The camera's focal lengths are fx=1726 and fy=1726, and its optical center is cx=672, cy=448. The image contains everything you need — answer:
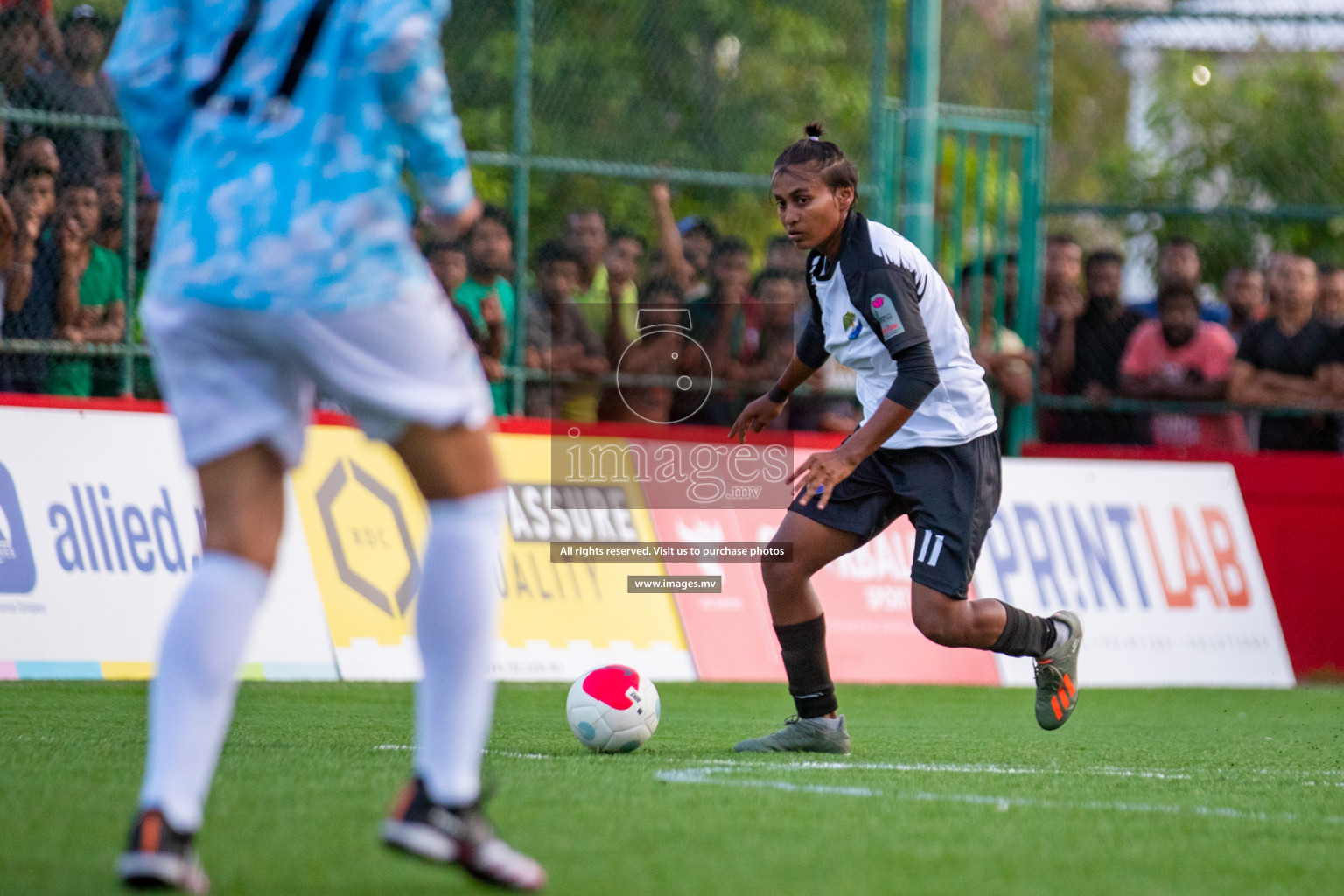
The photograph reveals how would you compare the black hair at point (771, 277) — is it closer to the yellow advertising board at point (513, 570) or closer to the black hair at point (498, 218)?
the black hair at point (498, 218)

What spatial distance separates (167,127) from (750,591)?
654 centimetres

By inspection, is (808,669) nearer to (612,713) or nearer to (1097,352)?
(612,713)

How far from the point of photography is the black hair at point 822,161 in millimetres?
5711

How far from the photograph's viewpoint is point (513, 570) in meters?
8.94

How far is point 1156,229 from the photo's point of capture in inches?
553

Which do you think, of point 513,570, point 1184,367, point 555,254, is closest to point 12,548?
point 513,570

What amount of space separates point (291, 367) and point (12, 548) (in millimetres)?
5105

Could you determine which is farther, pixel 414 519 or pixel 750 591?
pixel 750 591

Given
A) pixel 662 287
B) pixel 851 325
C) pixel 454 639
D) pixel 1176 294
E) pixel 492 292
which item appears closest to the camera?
pixel 454 639

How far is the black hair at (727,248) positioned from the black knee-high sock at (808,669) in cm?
528

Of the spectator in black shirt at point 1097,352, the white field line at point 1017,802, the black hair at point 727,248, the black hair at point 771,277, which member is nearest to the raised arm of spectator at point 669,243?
the black hair at point 727,248

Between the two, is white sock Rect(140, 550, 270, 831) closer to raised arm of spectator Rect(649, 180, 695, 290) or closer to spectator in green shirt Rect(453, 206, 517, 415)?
spectator in green shirt Rect(453, 206, 517, 415)

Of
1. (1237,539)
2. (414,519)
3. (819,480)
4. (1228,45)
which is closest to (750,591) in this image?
(414,519)

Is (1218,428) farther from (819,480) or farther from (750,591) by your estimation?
(819,480)
